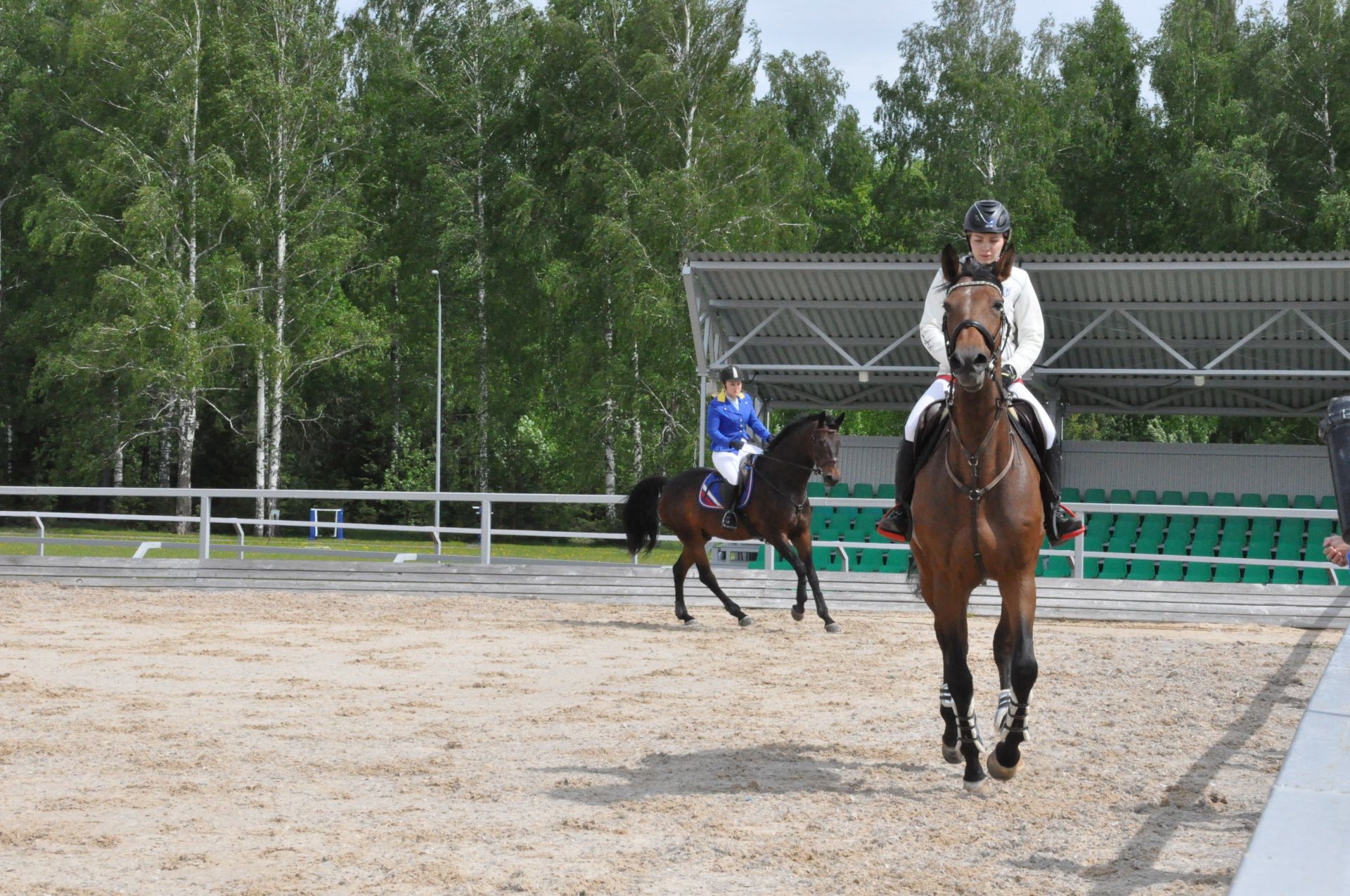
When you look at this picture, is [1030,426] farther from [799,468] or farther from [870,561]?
[870,561]

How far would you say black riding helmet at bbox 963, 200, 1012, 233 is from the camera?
20.1 ft

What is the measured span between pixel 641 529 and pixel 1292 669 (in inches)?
248

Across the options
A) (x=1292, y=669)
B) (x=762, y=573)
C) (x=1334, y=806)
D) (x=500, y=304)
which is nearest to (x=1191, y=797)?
(x=1334, y=806)

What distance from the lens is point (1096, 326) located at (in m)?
19.2

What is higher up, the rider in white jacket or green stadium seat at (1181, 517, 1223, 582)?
the rider in white jacket

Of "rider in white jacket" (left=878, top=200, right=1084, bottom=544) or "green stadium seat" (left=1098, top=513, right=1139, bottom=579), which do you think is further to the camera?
"green stadium seat" (left=1098, top=513, right=1139, bottom=579)

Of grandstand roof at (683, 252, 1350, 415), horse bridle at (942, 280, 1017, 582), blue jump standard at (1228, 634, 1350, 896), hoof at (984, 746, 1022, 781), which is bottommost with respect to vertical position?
hoof at (984, 746, 1022, 781)

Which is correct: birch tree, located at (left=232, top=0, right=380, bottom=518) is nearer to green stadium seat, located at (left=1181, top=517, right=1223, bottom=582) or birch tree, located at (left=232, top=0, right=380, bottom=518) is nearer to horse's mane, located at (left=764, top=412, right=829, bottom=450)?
green stadium seat, located at (left=1181, top=517, right=1223, bottom=582)

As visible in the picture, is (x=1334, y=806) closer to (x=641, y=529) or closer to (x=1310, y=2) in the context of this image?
(x=641, y=529)

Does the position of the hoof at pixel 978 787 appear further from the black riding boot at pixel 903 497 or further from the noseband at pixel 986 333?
the noseband at pixel 986 333

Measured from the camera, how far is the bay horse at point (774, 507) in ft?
41.0

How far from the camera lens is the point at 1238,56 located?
122 ft

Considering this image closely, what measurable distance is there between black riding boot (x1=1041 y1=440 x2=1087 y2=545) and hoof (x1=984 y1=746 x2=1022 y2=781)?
0.91 m

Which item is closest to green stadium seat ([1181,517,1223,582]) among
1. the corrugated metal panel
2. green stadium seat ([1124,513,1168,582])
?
green stadium seat ([1124,513,1168,582])
